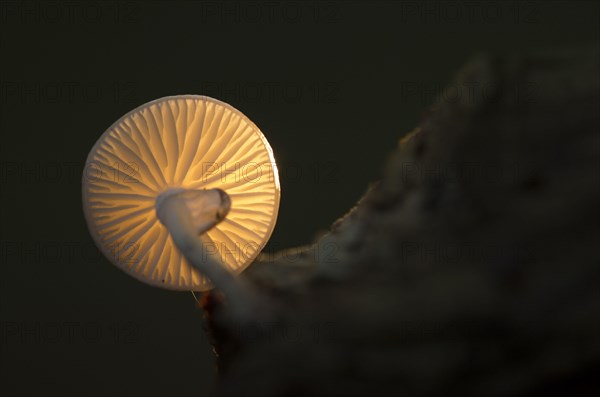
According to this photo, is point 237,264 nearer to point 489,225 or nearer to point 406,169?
point 406,169

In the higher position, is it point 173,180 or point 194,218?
point 173,180

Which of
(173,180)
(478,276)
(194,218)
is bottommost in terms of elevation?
(478,276)

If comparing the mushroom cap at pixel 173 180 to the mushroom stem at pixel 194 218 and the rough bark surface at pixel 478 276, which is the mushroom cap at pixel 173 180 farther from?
the rough bark surface at pixel 478 276

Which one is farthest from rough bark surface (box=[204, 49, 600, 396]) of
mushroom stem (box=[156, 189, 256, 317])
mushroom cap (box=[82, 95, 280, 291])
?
mushroom cap (box=[82, 95, 280, 291])

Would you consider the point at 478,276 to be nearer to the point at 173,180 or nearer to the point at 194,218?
the point at 194,218

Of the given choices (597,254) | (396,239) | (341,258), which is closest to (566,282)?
(597,254)

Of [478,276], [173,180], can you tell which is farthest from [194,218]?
[478,276]

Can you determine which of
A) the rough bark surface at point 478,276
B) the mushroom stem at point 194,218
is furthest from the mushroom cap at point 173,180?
the rough bark surface at point 478,276
